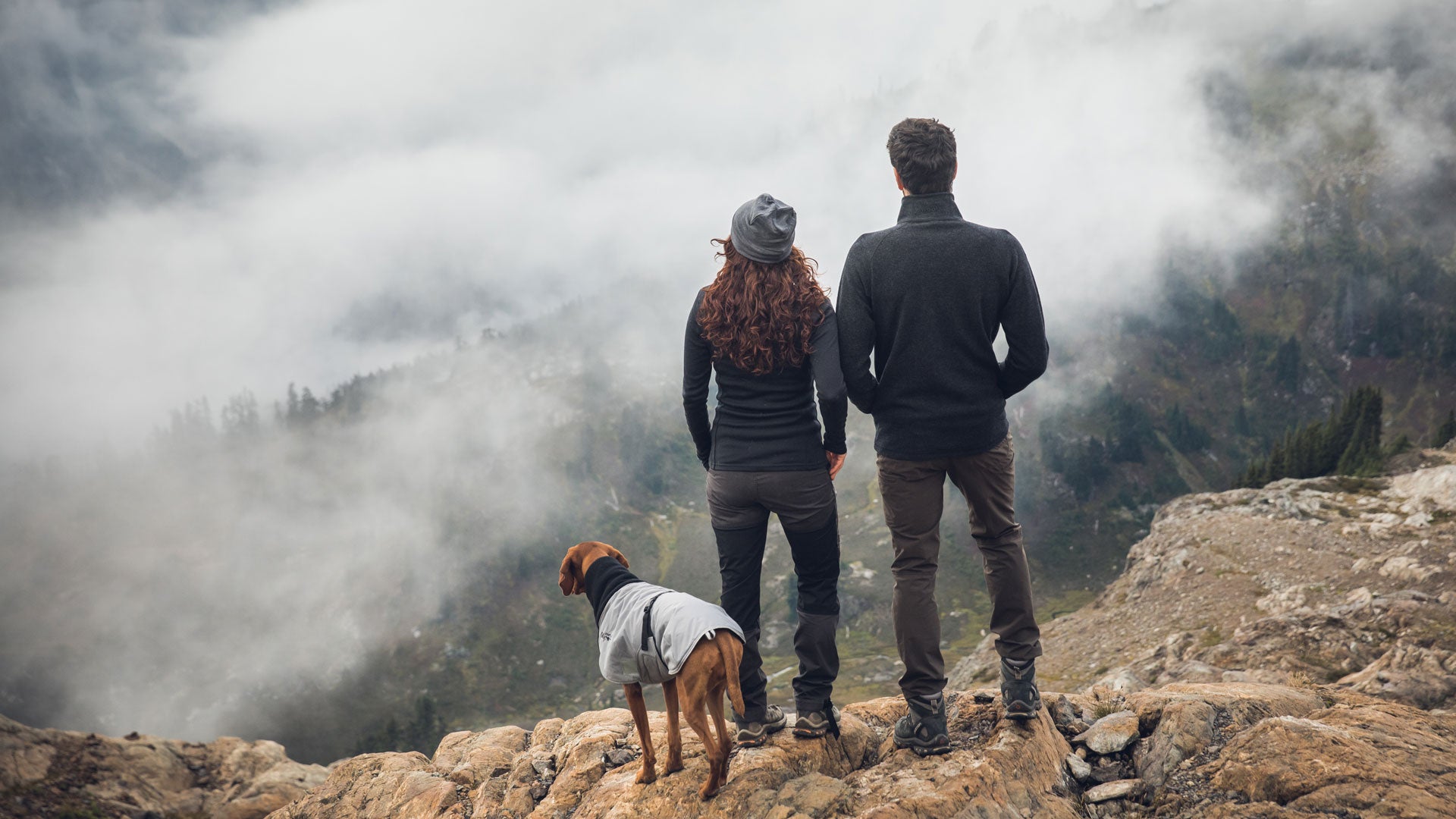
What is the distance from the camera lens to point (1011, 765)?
8922 mm

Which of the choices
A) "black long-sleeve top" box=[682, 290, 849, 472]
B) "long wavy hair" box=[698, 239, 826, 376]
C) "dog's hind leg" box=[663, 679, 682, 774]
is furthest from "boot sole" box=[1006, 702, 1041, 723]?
"long wavy hair" box=[698, 239, 826, 376]

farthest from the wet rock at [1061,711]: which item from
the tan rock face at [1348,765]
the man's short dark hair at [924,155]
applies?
the man's short dark hair at [924,155]

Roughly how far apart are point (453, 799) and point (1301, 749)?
41.0ft

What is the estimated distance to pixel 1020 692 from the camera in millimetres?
9422

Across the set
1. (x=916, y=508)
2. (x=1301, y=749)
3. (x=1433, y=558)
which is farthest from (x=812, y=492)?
(x=1433, y=558)

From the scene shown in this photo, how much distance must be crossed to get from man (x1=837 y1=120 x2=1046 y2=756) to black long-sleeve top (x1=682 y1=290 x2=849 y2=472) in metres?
0.27

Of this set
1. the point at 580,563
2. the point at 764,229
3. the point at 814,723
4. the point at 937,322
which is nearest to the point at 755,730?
the point at 814,723

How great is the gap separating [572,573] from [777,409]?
3999 mm

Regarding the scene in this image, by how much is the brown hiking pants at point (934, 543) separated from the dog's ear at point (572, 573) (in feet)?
14.4

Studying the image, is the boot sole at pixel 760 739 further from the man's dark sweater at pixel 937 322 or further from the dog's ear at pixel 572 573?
the man's dark sweater at pixel 937 322

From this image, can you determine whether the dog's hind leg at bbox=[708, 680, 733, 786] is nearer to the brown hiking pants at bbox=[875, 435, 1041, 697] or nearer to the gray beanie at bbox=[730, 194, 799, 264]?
the brown hiking pants at bbox=[875, 435, 1041, 697]

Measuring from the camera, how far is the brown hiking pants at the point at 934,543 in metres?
8.70

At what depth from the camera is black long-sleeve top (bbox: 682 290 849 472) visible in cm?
872

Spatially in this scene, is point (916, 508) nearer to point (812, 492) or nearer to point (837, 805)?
point (812, 492)
